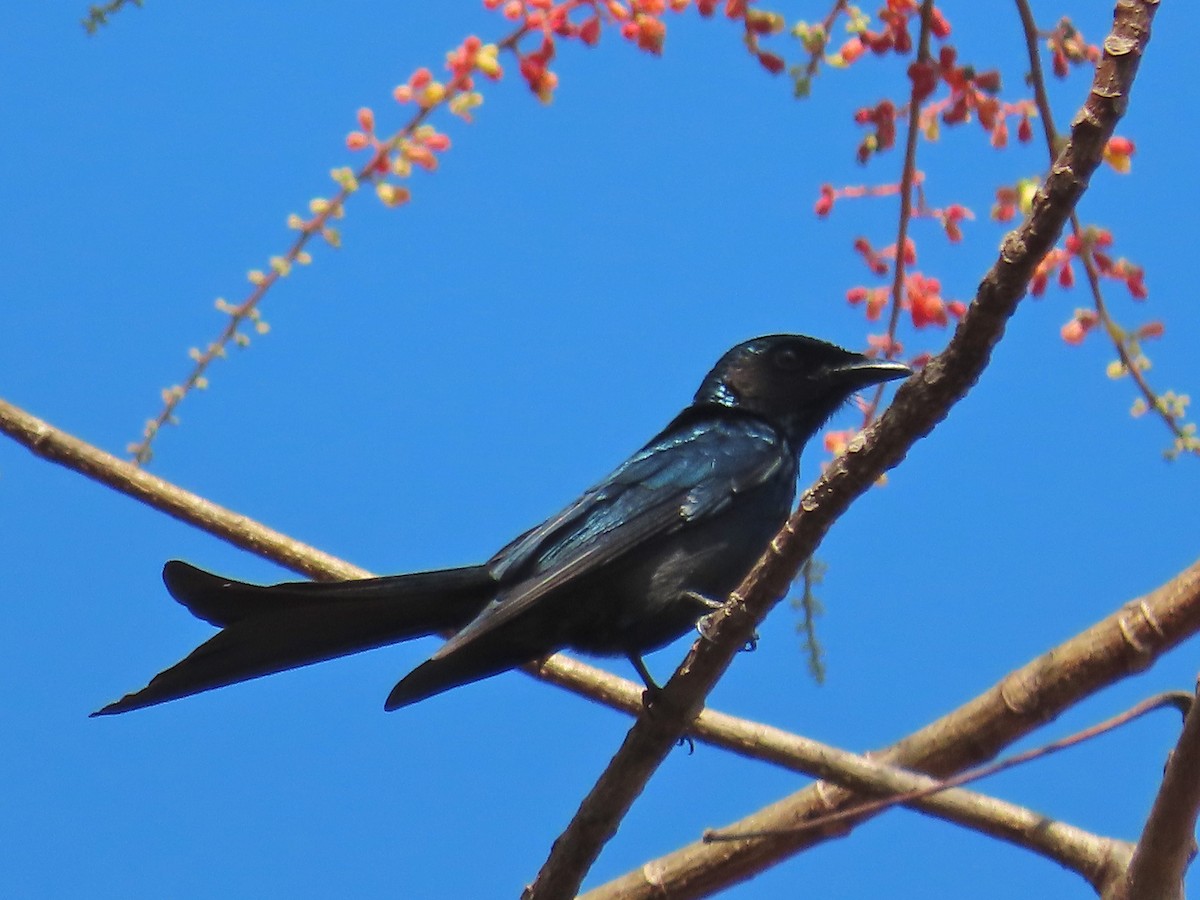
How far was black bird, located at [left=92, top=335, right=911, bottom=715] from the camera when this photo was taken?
312 cm

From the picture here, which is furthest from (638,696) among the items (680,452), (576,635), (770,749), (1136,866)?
(1136,866)

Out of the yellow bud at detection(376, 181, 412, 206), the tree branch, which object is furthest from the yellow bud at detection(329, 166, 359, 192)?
the tree branch

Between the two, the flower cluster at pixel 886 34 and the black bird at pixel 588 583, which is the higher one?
the flower cluster at pixel 886 34

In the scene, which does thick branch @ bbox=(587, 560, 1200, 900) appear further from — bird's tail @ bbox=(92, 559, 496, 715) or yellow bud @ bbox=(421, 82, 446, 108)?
yellow bud @ bbox=(421, 82, 446, 108)

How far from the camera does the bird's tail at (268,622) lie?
10.1ft

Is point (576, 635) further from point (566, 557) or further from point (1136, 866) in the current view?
point (1136, 866)

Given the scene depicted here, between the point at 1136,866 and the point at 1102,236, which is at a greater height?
the point at 1102,236

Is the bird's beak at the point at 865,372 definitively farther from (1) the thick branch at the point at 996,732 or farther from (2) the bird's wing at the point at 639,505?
(1) the thick branch at the point at 996,732

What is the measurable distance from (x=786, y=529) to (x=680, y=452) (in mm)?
1374

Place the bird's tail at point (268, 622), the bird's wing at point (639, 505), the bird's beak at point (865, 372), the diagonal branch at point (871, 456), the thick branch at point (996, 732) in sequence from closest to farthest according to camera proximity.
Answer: the diagonal branch at point (871, 456) → the thick branch at point (996, 732) → the bird's tail at point (268, 622) → the bird's wing at point (639, 505) → the bird's beak at point (865, 372)

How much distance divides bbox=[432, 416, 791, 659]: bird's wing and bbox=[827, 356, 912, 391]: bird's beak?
0.25m

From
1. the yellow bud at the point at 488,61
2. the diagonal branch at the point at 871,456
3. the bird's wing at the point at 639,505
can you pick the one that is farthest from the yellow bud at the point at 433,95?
the diagonal branch at the point at 871,456

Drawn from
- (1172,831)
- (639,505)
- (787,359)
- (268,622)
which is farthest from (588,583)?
(1172,831)

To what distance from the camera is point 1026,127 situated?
3881mm
